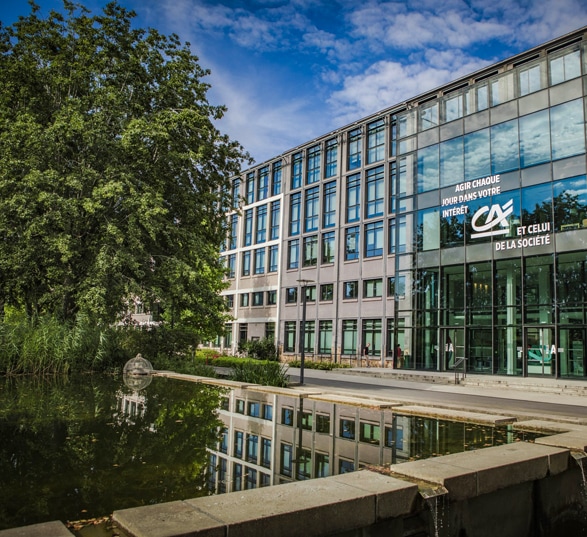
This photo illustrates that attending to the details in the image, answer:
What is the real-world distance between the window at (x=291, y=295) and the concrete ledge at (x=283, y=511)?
46006 millimetres

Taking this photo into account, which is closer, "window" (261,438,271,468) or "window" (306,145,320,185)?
"window" (261,438,271,468)

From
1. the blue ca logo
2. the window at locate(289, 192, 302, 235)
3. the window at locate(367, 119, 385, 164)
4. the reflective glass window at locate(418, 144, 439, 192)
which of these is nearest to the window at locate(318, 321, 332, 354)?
the window at locate(289, 192, 302, 235)

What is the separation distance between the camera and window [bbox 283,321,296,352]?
5024 centimetres

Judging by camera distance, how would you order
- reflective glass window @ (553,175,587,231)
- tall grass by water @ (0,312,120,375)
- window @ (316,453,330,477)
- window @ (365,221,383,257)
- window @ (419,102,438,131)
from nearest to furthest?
window @ (316,453,330,477), tall grass by water @ (0,312,120,375), reflective glass window @ (553,175,587,231), window @ (419,102,438,131), window @ (365,221,383,257)

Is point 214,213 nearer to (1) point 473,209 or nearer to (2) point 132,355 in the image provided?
(2) point 132,355

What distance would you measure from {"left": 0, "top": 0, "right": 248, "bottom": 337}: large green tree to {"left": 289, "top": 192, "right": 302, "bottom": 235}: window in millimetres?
26606

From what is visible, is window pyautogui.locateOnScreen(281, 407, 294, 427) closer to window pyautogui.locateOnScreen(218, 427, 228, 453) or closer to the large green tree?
window pyautogui.locateOnScreen(218, 427, 228, 453)

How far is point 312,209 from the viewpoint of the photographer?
5038 centimetres

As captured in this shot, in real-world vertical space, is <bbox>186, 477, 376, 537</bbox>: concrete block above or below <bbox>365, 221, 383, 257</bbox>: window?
below

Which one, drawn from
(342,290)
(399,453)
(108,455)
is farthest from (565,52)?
(108,455)

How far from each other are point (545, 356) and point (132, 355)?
2101 centimetres

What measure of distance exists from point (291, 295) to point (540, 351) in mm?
27010

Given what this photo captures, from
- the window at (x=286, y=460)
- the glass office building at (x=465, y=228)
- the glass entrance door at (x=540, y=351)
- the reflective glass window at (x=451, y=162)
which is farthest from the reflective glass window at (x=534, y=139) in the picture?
the window at (x=286, y=460)

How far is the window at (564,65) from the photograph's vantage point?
28.6 m
